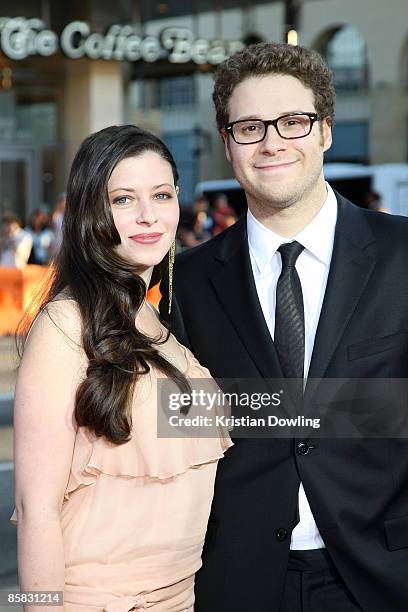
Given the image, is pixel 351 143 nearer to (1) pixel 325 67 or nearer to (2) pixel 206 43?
Answer: (2) pixel 206 43

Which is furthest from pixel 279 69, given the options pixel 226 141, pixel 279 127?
pixel 226 141

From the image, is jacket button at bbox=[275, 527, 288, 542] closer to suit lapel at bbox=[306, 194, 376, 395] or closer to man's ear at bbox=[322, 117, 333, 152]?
suit lapel at bbox=[306, 194, 376, 395]

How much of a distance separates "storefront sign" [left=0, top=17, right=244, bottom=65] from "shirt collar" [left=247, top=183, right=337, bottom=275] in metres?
17.7

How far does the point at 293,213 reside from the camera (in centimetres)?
309

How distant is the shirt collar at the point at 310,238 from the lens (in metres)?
3.09

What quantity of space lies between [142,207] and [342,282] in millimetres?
641

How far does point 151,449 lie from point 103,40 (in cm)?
1950

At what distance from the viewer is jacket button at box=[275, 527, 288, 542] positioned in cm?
291

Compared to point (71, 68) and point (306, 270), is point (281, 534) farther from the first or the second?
point (71, 68)

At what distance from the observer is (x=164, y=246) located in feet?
9.83

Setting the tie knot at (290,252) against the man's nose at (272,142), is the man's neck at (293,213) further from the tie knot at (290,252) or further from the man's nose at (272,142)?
the man's nose at (272,142)

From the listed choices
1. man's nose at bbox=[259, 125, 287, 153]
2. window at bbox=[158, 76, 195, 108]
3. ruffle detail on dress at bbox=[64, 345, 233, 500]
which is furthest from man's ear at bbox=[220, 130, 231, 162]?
window at bbox=[158, 76, 195, 108]

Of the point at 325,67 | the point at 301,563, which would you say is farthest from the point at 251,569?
the point at 325,67

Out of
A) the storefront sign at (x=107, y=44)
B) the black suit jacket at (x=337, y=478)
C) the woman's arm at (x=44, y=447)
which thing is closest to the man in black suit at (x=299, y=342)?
the black suit jacket at (x=337, y=478)
